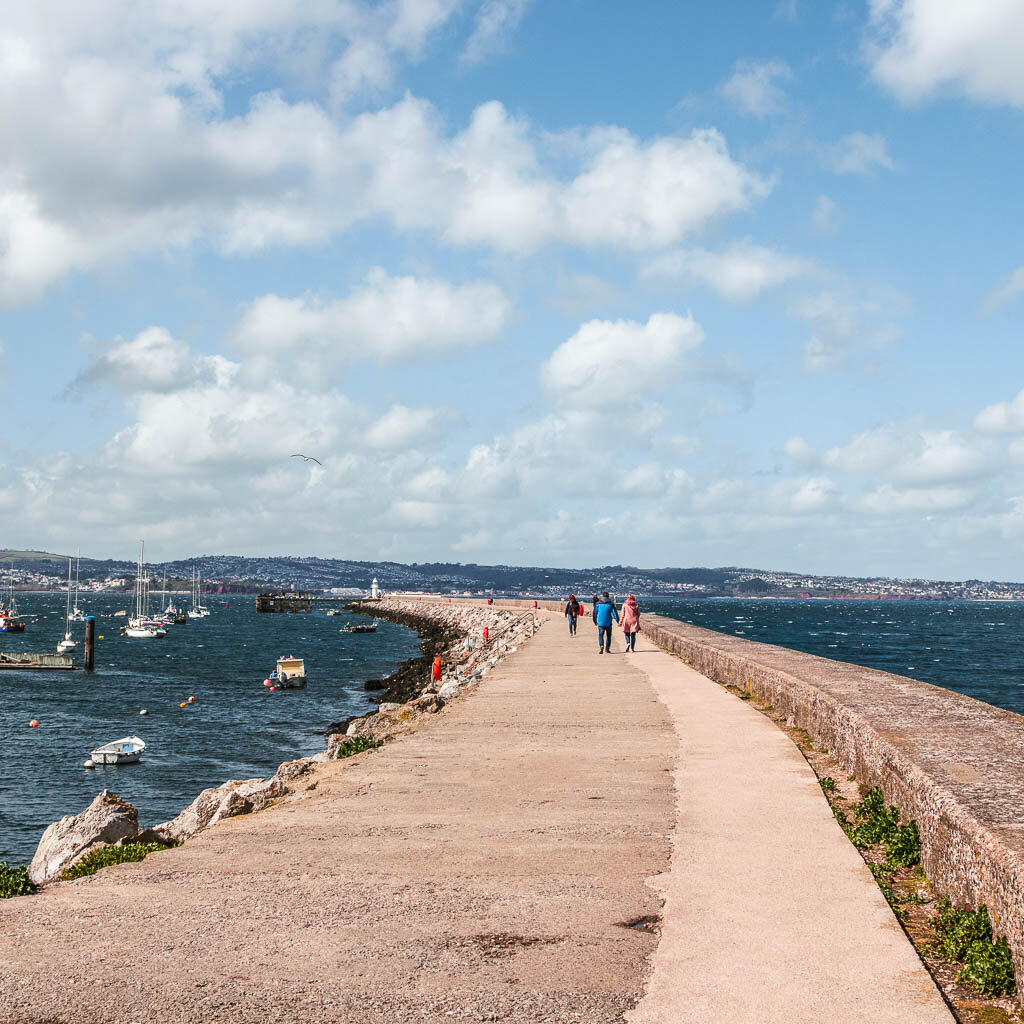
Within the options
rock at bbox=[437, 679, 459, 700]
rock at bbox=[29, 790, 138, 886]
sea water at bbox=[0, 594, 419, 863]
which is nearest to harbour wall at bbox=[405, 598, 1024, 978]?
rock at bbox=[29, 790, 138, 886]

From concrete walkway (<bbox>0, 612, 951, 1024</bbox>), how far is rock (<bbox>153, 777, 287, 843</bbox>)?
4.31ft

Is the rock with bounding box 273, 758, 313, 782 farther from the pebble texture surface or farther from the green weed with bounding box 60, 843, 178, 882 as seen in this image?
the green weed with bounding box 60, 843, 178, 882

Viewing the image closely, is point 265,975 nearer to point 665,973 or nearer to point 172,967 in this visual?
point 172,967

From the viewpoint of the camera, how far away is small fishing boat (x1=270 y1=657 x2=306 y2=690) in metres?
45.9

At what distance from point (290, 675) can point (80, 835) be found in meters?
36.4

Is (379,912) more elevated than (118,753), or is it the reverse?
(379,912)

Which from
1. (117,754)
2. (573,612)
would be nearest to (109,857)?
(117,754)

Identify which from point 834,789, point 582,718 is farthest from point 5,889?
point 582,718

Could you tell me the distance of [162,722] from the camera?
37.0 metres

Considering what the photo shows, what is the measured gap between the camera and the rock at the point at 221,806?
34.9 feet

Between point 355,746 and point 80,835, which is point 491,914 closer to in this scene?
point 80,835

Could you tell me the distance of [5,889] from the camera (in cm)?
705

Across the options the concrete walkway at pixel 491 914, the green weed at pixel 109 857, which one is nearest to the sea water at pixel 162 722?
the green weed at pixel 109 857

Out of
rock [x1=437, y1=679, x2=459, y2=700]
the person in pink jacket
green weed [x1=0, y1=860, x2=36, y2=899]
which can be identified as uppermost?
the person in pink jacket
